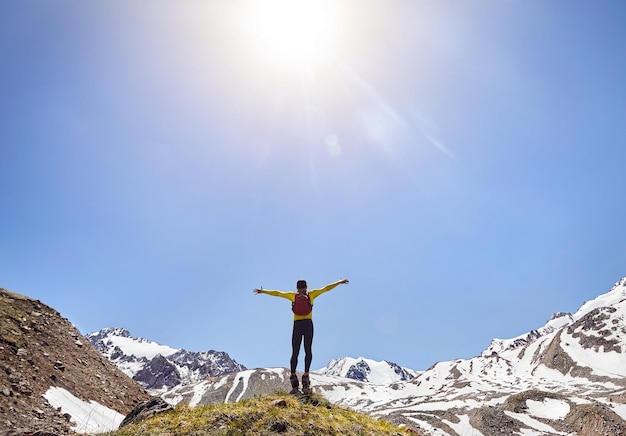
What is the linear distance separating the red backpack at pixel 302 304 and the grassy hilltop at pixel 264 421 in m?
2.74

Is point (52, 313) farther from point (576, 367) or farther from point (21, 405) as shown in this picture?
point (576, 367)

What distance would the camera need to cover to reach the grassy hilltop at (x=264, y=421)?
871 centimetres

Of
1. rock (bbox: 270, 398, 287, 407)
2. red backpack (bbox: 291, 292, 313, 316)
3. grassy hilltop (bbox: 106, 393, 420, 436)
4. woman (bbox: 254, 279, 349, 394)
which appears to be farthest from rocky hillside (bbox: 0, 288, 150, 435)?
red backpack (bbox: 291, 292, 313, 316)

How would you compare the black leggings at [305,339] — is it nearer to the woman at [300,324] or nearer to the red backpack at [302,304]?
the woman at [300,324]

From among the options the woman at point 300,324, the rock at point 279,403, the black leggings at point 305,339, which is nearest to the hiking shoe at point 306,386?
the woman at point 300,324

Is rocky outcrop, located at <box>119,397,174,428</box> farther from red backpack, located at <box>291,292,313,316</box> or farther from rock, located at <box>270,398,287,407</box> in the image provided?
red backpack, located at <box>291,292,313,316</box>

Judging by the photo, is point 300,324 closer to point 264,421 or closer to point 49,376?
point 264,421

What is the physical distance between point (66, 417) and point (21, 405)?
6.16 ft

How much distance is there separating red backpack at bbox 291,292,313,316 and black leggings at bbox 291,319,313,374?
312 mm

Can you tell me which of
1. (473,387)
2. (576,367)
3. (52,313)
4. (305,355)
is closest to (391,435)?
(305,355)

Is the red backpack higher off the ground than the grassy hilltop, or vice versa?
the red backpack

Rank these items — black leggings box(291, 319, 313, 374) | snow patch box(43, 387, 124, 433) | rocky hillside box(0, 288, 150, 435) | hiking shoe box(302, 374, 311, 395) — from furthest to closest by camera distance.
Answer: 1. snow patch box(43, 387, 124, 433)
2. rocky hillside box(0, 288, 150, 435)
3. black leggings box(291, 319, 313, 374)
4. hiking shoe box(302, 374, 311, 395)

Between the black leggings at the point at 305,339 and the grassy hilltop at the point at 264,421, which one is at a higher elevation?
the black leggings at the point at 305,339

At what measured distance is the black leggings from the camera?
42.5 ft
